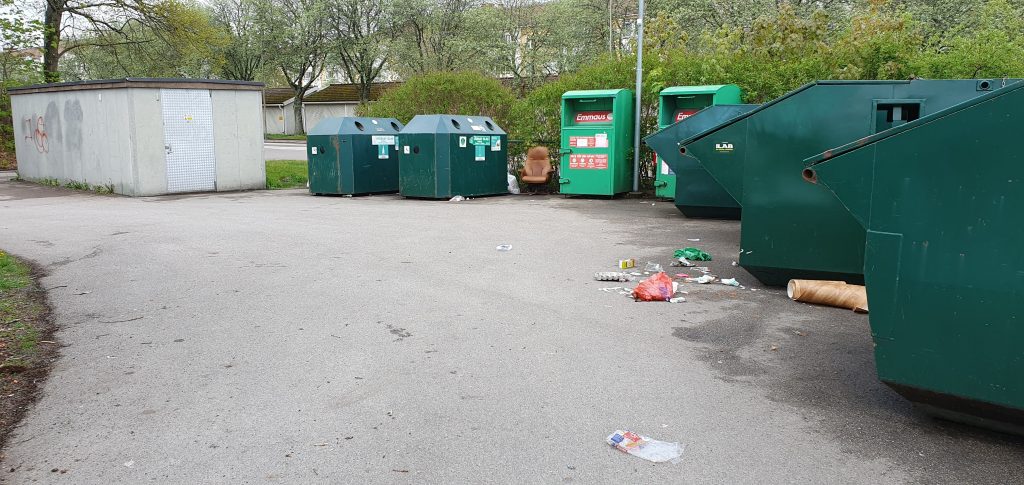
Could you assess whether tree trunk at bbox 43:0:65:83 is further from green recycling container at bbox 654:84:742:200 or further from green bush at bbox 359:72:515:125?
green recycling container at bbox 654:84:742:200

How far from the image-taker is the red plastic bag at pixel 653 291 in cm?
571

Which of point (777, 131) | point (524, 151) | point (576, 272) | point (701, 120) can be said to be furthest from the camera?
point (524, 151)

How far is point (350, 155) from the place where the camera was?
14.4 metres

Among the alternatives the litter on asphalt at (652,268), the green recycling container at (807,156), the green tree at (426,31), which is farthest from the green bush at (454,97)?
the green tree at (426,31)

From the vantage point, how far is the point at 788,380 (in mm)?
3967

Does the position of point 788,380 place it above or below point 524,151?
below

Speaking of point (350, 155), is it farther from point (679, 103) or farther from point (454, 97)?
point (679, 103)

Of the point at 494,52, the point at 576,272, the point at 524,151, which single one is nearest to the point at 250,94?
the point at 524,151

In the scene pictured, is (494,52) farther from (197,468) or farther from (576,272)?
(197,468)

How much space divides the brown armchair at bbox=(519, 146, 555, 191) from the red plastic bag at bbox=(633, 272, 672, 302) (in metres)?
8.74

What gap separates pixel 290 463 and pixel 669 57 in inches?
496

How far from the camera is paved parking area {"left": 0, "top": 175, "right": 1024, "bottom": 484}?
2982mm

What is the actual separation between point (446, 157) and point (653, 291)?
8.15m

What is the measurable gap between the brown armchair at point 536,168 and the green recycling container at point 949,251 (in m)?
11.4
